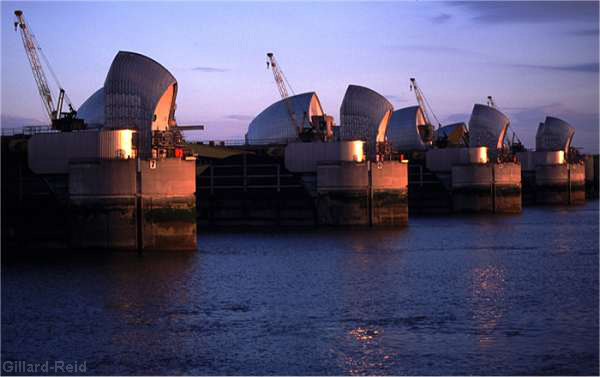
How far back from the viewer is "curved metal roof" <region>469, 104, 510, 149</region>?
335 ft

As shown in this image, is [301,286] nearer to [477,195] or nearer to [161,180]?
[161,180]

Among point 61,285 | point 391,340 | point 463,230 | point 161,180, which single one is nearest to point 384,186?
point 463,230

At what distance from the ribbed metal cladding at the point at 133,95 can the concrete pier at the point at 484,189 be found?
50.8m

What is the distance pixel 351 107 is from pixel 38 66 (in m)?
25.7

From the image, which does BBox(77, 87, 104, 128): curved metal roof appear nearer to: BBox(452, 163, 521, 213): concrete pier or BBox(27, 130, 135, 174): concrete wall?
BBox(27, 130, 135, 174): concrete wall

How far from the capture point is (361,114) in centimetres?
7312

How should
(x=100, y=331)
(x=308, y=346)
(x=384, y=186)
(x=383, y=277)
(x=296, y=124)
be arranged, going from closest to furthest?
(x=308, y=346) → (x=100, y=331) → (x=383, y=277) → (x=384, y=186) → (x=296, y=124)

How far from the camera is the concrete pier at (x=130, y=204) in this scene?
4550 centimetres

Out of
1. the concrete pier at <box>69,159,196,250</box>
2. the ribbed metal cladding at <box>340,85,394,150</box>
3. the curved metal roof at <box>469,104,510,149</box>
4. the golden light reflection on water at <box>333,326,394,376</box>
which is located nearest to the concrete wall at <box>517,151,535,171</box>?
the curved metal roof at <box>469,104,510,149</box>

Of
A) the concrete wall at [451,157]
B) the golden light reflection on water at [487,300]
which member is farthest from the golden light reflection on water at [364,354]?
the concrete wall at [451,157]

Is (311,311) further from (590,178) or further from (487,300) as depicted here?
(590,178)

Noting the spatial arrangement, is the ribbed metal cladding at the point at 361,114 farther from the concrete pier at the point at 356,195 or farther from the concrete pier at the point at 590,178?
the concrete pier at the point at 590,178

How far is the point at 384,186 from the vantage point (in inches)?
2717

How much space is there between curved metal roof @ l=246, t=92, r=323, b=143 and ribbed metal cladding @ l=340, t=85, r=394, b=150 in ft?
40.5
